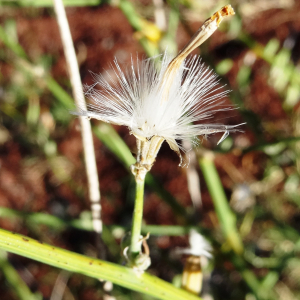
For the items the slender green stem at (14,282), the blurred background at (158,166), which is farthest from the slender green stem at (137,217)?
the slender green stem at (14,282)

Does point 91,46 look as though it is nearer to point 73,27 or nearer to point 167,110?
point 73,27

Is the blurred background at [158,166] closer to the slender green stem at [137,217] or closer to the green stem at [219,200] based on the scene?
the green stem at [219,200]

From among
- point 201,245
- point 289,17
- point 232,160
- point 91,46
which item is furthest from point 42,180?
point 289,17

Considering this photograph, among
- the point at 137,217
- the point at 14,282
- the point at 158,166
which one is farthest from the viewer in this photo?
the point at 158,166

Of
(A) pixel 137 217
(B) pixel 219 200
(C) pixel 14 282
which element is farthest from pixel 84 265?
(C) pixel 14 282

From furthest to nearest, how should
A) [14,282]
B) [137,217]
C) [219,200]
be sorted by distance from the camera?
[14,282] < [219,200] < [137,217]

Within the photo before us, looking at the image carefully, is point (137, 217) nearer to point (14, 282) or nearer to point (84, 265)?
point (84, 265)
